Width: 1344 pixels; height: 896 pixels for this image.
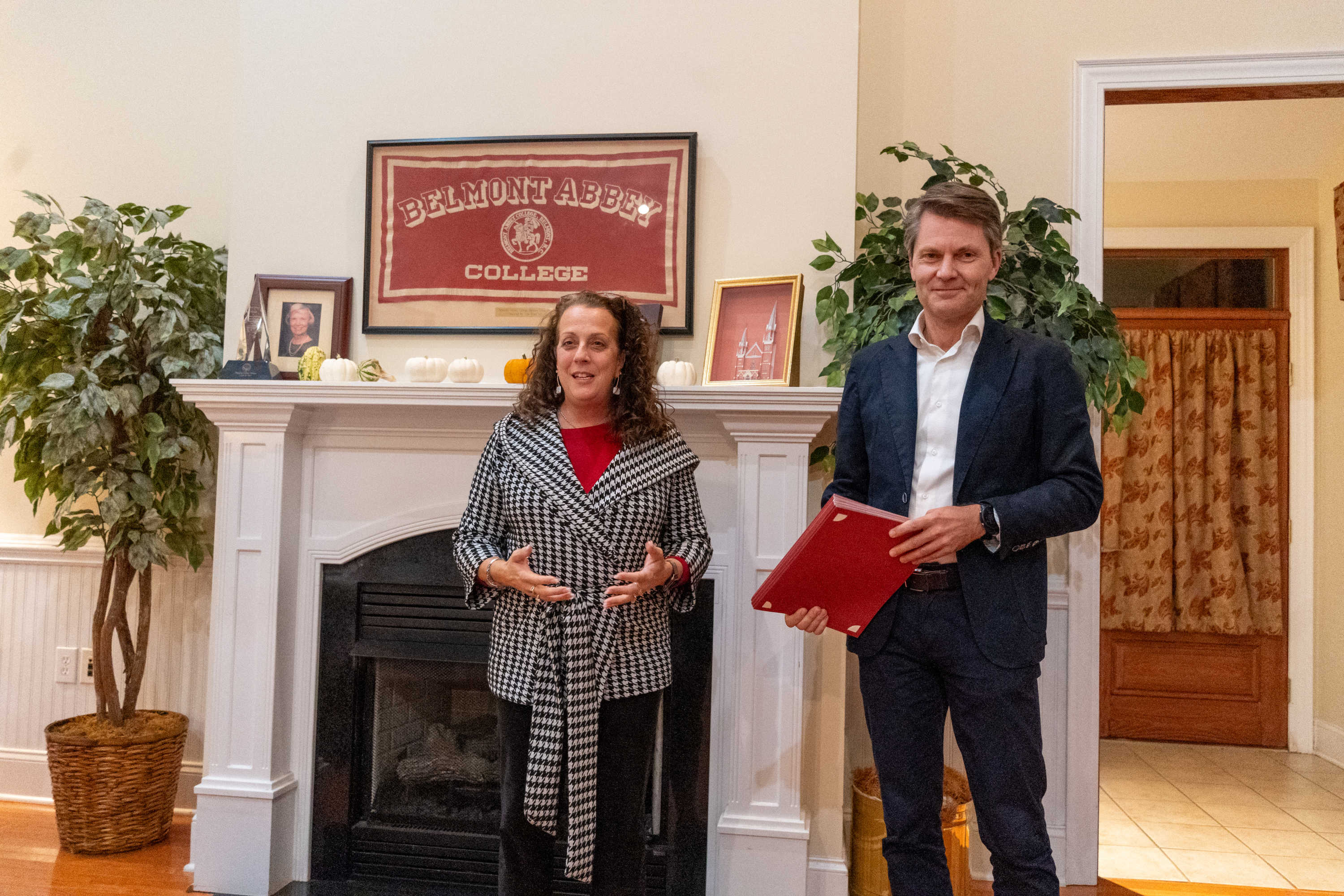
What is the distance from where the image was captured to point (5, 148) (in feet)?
10.2

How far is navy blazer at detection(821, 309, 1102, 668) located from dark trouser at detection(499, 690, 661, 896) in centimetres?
50

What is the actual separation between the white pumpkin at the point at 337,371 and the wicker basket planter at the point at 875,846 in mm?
1683

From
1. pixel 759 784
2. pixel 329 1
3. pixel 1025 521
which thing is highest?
pixel 329 1

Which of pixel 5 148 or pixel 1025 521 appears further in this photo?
pixel 5 148

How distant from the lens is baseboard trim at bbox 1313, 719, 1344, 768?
12.6 ft

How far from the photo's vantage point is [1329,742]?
12.9 ft

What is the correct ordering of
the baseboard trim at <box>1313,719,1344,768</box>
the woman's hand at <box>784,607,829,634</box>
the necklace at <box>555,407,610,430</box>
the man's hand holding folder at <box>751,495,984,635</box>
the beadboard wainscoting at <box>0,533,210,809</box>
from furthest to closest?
the baseboard trim at <box>1313,719,1344,768</box> < the beadboard wainscoting at <box>0,533,210,809</box> < the necklace at <box>555,407,610,430</box> < the woman's hand at <box>784,607,829,634</box> < the man's hand holding folder at <box>751,495,984,635</box>

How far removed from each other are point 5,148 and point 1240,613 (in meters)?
5.25

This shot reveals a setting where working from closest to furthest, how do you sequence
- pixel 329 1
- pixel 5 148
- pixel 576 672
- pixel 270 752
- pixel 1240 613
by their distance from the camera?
pixel 576 672
pixel 270 752
pixel 329 1
pixel 5 148
pixel 1240 613

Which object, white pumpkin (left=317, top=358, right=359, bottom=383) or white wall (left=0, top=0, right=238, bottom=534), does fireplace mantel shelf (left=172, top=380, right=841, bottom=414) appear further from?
white wall (left=0, top=0, right=238, bottom=534)

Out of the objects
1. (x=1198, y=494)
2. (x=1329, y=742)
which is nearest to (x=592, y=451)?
(x=1198, y=494)

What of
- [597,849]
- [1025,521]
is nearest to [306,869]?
[597,849]

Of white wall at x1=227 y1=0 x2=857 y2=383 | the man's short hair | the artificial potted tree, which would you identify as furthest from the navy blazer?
the artificial potted tree

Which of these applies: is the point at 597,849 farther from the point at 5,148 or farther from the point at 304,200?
the point at 5,148
